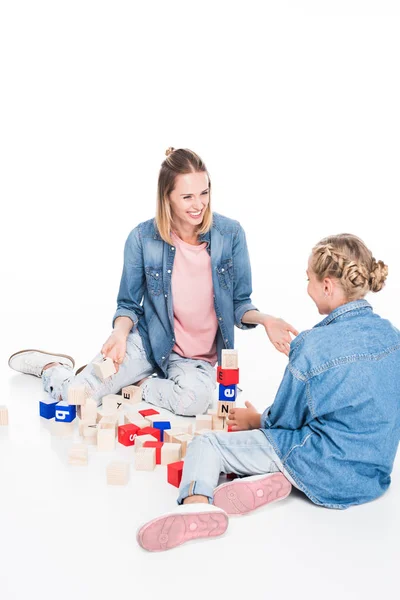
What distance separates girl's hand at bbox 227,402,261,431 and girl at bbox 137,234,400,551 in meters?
0.19

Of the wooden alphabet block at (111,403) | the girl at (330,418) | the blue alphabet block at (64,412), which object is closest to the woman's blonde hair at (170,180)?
the wooden alphabet block at (111,403)

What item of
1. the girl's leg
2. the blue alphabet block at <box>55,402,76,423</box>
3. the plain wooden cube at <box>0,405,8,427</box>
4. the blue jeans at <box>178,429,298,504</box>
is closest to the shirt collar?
the blue jeans at <box>178,429,298,504</box>

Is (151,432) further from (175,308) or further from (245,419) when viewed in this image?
(175,308)

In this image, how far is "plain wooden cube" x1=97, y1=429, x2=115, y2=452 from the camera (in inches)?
102

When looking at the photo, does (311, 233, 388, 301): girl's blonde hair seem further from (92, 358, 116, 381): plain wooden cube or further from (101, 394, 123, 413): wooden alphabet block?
(101, 394, 123, 413): wooden alphabet block

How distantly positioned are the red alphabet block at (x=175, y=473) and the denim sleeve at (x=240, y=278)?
94 centimetres

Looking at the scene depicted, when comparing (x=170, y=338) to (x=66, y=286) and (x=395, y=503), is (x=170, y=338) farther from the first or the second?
(x=66, y=286)

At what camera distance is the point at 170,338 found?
3.11m

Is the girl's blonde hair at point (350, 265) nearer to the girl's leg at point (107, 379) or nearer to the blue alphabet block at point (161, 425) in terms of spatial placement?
the blue alphabet block at point (161, 425)

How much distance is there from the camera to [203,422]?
2.76 m

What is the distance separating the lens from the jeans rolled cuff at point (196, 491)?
2.00 m

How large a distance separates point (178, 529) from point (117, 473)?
0.46m

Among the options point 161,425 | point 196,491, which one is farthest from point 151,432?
point 196,491

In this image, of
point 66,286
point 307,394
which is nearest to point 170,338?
point 307,394
